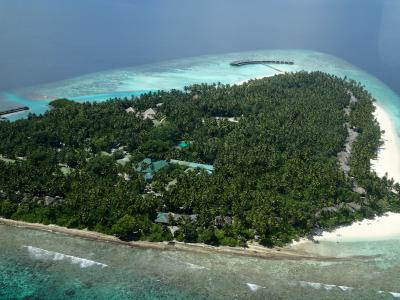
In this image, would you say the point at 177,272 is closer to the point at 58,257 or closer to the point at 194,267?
the point at 194,267

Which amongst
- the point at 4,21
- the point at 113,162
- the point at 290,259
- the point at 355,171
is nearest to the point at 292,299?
the point at 290,259

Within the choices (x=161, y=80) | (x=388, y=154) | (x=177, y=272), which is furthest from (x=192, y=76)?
(x=177, y=272)

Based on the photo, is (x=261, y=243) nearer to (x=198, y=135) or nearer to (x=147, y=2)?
(x=198, y=135)

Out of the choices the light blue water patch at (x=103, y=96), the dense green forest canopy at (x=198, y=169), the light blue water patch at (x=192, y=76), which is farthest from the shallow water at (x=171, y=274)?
the light blue water patch at (x=192, y=76)

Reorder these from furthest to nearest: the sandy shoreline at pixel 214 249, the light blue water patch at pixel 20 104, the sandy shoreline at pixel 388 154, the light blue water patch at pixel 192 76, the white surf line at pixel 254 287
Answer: the light blue water patch at pixel 192 76 < the light blue water patch at pixel 20 104 < the sandy shoreline at pixel 388 154 < the sandy shoreline at pixel 214 249 < the white surf line at pixel 254 287

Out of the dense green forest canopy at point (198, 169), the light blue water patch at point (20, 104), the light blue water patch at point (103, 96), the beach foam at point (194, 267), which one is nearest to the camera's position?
the beach foam at point (194, 267)

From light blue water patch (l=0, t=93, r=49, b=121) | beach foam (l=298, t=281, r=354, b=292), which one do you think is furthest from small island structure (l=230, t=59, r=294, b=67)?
beach foam (l=298, t=281, r=354, b=292)

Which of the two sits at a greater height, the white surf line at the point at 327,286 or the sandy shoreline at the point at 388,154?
the sandy shoreline at the point at 388,154

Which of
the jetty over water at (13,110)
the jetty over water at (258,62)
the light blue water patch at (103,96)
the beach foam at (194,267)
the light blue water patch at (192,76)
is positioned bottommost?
the beach foam at (194,267)

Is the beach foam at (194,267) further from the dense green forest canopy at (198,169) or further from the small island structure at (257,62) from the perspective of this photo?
the small island structure at (257,62)
